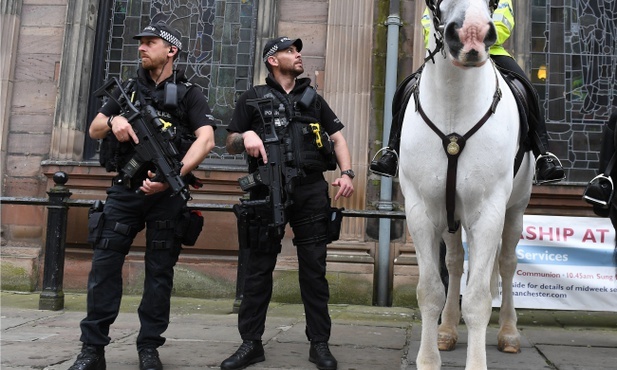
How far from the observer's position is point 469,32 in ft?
9.61

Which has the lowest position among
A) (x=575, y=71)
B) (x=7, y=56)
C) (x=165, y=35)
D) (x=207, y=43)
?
(x=165, y=35)

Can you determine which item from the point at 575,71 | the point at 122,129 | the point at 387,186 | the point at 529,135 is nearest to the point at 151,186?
the point at 122,129

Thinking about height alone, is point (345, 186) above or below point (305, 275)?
above

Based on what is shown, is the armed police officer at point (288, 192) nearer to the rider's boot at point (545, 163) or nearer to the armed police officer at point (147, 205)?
the armed police officer at point (147, 205)

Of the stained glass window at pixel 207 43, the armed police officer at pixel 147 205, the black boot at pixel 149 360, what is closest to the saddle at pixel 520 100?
the armed police officer at pixel 147 205

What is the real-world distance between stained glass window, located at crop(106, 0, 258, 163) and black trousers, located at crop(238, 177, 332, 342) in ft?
14.0

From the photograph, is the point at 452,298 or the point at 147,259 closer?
the point at 147,259

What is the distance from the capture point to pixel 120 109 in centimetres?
432

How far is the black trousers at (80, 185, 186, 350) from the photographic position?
409cm

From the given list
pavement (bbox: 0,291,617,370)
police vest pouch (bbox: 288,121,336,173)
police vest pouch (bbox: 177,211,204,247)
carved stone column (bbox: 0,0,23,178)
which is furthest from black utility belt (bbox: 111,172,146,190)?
carved stone column (bbox: 0,0,23,178)

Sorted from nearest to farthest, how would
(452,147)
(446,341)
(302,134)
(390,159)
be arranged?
1. (452,147)
2. (390,159)
3. (302,134)
4. (446,341)

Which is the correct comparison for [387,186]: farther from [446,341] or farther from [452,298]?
[446,341]

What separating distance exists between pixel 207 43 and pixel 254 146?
494cm

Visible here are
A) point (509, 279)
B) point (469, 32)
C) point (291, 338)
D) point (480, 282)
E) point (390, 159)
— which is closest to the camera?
point (469, 32)
